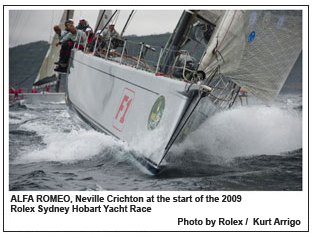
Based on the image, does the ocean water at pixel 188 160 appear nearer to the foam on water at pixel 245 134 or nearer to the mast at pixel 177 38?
the foam on water at pixel 245 134

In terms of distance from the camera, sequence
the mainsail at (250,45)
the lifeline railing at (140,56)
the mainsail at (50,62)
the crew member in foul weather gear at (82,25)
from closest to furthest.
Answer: the mainsail at (250,45), the lifeline railing at (140,56), the crew member in foul weather gear at (82,25), the mainsail at (50,62)

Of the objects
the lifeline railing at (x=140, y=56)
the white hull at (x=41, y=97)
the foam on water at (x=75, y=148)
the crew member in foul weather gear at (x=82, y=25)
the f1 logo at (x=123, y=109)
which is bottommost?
the white hull at (x=41, y=97)

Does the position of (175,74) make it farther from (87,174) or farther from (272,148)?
(272,148)

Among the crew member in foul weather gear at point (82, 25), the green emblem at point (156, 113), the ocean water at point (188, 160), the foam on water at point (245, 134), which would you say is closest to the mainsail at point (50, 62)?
the crew member in foul weather gear at point (82, 25)

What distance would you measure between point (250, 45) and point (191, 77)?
3.32 ft

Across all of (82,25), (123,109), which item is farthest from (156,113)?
(82,25)

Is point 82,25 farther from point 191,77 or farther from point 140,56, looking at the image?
point 191,77

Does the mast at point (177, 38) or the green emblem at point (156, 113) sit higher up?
the mast at point (177, 38)

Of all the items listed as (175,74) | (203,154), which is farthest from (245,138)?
(175,74)

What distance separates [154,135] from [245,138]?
262cm

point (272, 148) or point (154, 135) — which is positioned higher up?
point (154, 135)

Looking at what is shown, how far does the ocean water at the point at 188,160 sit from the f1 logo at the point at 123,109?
0.28 metres

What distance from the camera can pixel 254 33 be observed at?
19.2 feet

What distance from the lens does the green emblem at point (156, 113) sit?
5.78 m
